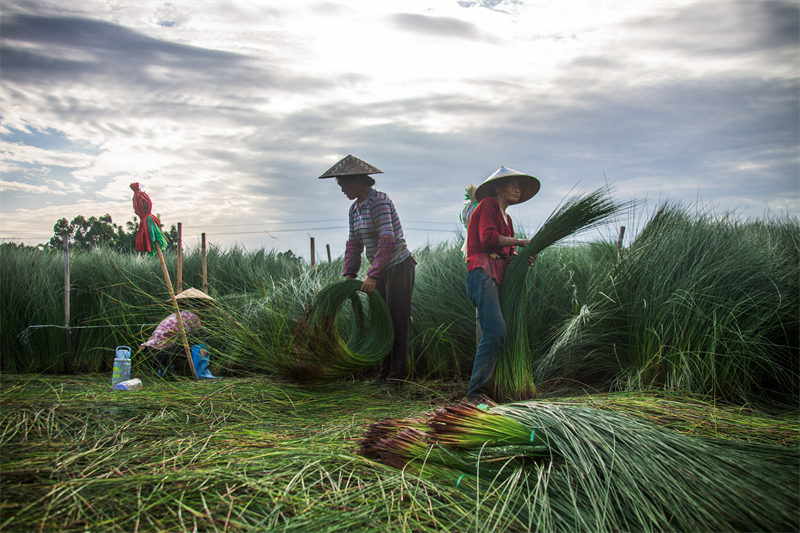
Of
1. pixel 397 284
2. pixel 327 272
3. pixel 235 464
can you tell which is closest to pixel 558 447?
pixel 235 464

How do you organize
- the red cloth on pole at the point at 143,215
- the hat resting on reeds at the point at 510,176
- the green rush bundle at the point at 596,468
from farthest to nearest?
the red cloth on pole at the point at 143,215 → the hat resting on reeds at the point at 510,176 → the green rush bundle at the point at 596,468

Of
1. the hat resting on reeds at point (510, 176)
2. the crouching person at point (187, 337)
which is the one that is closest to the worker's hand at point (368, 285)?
the hat resting on reeds at point (510, 176)

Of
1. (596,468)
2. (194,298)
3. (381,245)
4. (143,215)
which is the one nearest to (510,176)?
(381,245)

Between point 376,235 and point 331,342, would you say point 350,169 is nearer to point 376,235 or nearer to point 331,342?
point 376,235

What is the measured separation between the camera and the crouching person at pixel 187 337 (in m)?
4.75

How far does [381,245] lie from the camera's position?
162 inches

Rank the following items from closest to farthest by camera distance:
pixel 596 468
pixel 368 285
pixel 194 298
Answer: pixel 596 468 → pixel 368 285 → pixel 194 298

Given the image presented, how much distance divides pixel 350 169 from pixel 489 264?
1468 millimetres

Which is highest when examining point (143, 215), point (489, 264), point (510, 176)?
point (510, 176)

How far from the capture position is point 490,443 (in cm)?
209

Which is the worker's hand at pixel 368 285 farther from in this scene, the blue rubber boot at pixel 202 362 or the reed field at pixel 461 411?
the blue rubber boot at pixel 202 362

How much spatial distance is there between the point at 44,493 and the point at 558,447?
1895mm

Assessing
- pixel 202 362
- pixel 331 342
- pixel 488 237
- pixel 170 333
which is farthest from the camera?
pixel 202 362

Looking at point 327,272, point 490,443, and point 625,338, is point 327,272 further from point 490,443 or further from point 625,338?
point 490,443
